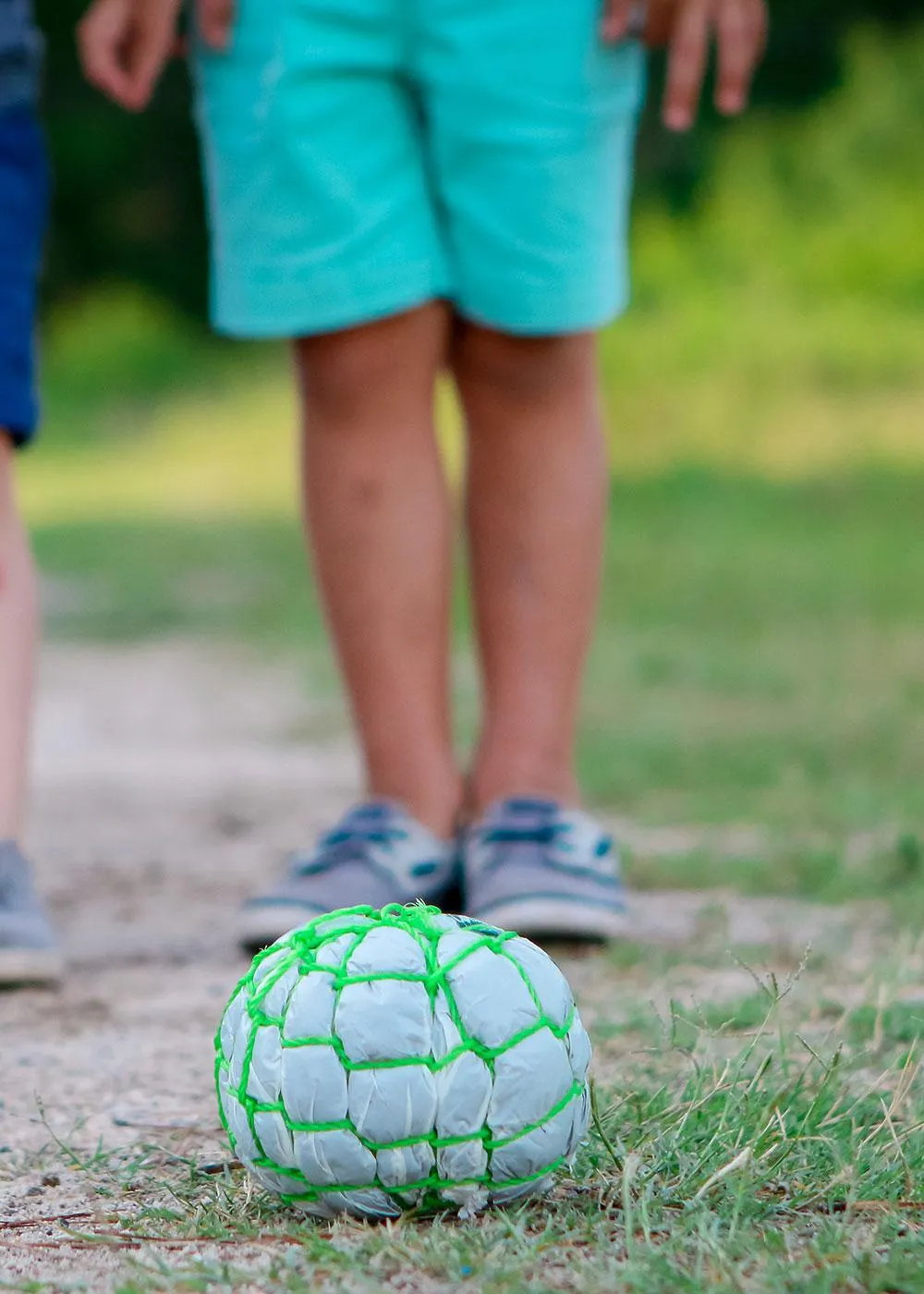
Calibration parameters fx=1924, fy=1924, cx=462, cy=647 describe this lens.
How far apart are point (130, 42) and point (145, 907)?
3.53 feet

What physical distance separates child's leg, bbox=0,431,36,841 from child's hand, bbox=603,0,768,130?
89 cm

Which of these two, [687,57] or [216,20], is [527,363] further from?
[216,20]

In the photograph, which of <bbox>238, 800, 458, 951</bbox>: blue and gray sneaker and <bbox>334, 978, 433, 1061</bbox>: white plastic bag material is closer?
<bbox>334, 978, 433, 1061</bbox>: white plastic bag material

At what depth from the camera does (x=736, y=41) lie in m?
2.28

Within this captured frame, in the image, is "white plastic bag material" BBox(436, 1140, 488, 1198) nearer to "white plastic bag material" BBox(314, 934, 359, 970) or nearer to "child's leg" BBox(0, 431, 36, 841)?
"white plastic bag material" BBox(314, 934, 359, 970)

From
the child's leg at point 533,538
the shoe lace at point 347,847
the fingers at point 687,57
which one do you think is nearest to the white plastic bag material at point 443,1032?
the shoe lace at point 347,847

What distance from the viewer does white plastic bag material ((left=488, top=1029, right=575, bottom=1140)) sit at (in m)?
1.26

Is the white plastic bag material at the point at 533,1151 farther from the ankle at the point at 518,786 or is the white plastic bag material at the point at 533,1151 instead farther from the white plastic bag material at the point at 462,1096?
the ankle at the point at 518,786

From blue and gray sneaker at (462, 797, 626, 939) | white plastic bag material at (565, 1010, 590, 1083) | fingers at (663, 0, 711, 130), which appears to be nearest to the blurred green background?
blue and gray sneaker at (462, 797, 626, 939)

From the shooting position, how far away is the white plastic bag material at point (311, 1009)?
4.16 feet

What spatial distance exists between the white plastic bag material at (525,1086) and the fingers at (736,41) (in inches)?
53.7

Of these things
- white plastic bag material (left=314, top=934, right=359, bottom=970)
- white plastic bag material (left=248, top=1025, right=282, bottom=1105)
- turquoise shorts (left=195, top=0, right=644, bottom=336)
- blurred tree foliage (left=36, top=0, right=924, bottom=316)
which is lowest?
blurred tree foliage (left=36, top=0, right=924, bottom=316)

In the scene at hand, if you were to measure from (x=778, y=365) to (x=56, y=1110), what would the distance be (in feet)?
30.4

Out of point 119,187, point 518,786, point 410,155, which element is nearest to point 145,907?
point 518,786
